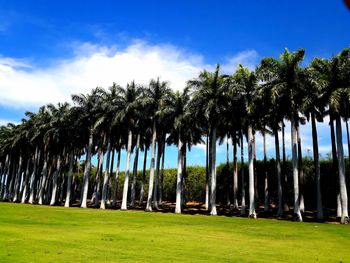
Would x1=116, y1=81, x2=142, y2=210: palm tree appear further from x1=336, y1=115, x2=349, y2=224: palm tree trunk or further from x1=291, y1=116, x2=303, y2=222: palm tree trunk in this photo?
x1=336, y1=115, x2=349, y2=224: palm tree trunk

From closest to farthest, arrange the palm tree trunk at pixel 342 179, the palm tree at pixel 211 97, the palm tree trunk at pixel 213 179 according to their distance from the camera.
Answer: the palm tree trunk at pixel 342 179, the palm tree trunk at pixel 213 179, the palm tree at pixel 211 97

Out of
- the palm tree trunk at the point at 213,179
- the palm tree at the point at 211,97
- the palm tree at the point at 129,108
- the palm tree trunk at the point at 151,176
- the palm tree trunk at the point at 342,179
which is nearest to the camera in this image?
the palm tree trunk at the point at 342,179

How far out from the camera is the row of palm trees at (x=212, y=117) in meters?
37.8

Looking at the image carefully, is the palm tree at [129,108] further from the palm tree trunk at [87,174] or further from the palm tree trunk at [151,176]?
the palm tree trunk at [87,174]

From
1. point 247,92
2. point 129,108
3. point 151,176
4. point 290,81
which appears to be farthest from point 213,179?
point 129,108

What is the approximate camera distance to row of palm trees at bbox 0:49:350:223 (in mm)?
37822

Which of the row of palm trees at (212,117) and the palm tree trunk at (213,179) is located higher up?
the row of palm trees at (212,117)

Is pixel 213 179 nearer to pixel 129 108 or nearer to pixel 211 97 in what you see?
pixel 211 97

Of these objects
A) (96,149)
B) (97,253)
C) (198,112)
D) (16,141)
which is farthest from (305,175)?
(16,141)

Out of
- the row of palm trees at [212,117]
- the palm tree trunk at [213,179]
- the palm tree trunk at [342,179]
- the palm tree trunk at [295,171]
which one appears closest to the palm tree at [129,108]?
the row of palm trees at [212,117]

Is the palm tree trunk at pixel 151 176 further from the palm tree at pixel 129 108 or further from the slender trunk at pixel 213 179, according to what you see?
the slender trunk at pixel 213 179

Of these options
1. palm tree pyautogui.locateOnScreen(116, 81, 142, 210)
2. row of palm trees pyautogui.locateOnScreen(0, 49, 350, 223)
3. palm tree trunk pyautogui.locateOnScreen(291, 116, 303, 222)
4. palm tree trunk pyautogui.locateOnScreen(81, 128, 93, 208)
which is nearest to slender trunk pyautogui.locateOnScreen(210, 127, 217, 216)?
row of palm trees pyautogui.locateOnScreen(0, 49, 350, 223)

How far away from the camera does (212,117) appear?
47406 mm

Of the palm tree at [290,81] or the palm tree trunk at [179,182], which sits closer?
the palm tree at [290,81]
